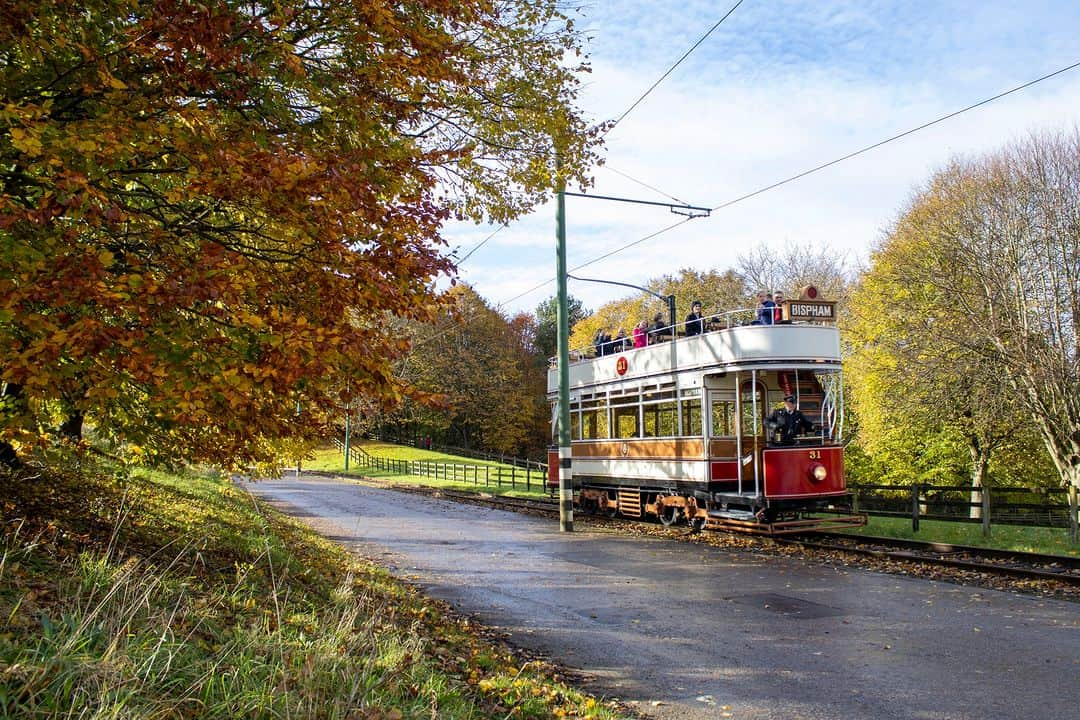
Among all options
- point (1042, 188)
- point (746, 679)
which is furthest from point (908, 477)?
point (746, 679)

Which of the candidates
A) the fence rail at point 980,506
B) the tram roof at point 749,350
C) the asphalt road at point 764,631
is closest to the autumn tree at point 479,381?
the fence rail at point 980,506

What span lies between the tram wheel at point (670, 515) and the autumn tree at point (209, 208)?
451 inches

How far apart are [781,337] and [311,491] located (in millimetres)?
23677

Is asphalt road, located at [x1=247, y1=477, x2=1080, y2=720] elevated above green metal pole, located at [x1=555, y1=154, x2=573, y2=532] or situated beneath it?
situated beneath

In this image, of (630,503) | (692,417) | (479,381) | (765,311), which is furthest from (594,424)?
(479,381)

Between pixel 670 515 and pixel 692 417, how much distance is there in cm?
254

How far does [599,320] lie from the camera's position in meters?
67.4

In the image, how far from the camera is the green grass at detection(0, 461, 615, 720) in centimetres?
374

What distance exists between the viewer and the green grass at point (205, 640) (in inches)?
147

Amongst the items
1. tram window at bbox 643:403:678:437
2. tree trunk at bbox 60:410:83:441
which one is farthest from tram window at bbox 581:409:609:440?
tree trunk at bbox 60:410:83:441

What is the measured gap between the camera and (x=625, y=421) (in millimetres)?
19531

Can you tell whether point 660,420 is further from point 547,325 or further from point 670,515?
point 547,325

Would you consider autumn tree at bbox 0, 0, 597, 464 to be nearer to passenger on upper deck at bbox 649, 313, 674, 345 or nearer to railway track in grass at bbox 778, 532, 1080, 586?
railway track in grass at bbox 778, 532, 1080, 586

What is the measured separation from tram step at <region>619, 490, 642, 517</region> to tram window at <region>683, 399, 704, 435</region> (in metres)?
2.63
